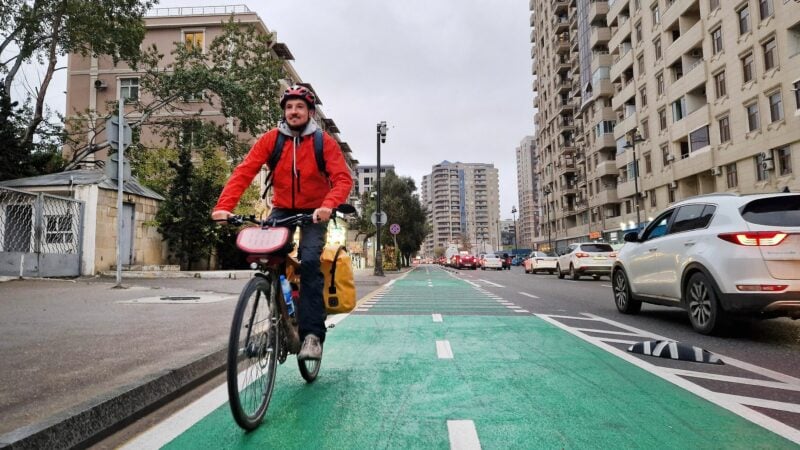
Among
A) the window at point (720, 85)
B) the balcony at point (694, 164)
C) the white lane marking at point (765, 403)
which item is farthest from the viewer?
the balcony at point (694, 164)

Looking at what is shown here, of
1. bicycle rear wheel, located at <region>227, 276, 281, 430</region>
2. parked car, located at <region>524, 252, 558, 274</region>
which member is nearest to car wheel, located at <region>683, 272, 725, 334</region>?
bicycle rear wheel, located at <region>227, 276, 281, 430</region>

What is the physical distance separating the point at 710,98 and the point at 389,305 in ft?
99.1

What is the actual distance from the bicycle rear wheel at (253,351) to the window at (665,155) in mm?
40528

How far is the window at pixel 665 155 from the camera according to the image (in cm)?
3809

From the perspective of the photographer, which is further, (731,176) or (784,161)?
(731,176)

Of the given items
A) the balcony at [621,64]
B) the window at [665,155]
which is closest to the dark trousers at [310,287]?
the window at [665,155]

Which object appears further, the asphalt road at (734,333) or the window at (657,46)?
the window at (657,46)

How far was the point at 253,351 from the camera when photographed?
293cm

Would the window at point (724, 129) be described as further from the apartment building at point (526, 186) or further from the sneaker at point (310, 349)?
the apartment building at point (526, 186)

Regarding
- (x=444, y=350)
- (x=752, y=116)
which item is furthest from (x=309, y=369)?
(x=752, y=116)

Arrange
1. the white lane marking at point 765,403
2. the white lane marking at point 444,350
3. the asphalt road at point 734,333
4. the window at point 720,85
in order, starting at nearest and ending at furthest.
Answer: the white lane marking at point 765,403 → the asphalt road at point 734,333 → the white lane marking at point 444,350 → the window at point 720,85

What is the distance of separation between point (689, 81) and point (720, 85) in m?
3.01

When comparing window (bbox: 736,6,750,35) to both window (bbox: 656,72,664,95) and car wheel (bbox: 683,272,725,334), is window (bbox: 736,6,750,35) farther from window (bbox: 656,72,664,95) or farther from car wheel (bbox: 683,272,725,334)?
car wheel (bbox: 683,272,725,334)

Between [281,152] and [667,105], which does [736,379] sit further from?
[667,105]
